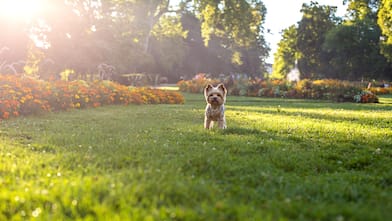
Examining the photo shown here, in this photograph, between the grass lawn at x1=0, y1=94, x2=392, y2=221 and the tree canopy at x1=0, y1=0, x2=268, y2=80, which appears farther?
the tree canopy at x1=0, y1=0, x2=268, y2=80

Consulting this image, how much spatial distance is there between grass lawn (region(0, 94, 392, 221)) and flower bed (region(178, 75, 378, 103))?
1445 centimetres

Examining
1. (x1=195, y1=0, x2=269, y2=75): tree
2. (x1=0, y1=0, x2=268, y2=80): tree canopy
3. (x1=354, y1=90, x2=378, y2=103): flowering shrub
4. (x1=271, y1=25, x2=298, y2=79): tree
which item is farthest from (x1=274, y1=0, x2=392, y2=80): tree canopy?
(x1=354, y1=90, x2=378, y2=103): flowering shrub

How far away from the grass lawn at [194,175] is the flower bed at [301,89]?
14.4 metres

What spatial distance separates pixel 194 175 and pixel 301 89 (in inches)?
832

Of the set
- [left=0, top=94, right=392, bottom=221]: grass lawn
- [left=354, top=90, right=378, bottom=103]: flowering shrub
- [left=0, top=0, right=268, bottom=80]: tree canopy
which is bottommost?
[left=0, top=94, right=392, bottom=221]: grass lawn

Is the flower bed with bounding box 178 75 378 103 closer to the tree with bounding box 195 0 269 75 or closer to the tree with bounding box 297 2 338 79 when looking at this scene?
the tree with bounding box 195 0 269 75

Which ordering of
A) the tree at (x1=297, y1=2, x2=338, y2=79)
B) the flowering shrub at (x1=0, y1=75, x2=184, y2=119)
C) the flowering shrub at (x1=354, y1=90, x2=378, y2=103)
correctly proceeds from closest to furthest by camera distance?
the flowering shrub at (x1=0, y1=75, x2=184, y2=119)
the flowering shrub at (x1=354, y1=90, x2=378, y2=103)
the tree at (x1=297, y1=2, x2=338, y2=79)

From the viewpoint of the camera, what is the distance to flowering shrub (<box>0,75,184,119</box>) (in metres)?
9.79

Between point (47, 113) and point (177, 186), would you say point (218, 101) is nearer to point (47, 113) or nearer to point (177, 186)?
point (177, 186)

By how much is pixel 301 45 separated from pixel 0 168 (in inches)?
2275

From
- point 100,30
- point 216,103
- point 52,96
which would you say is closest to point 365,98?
point 216,103

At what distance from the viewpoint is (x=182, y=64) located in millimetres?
68625

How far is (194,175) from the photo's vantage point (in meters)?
4.12

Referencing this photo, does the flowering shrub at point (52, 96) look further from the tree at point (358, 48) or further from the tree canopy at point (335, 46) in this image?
the tree at point (358, 48)
